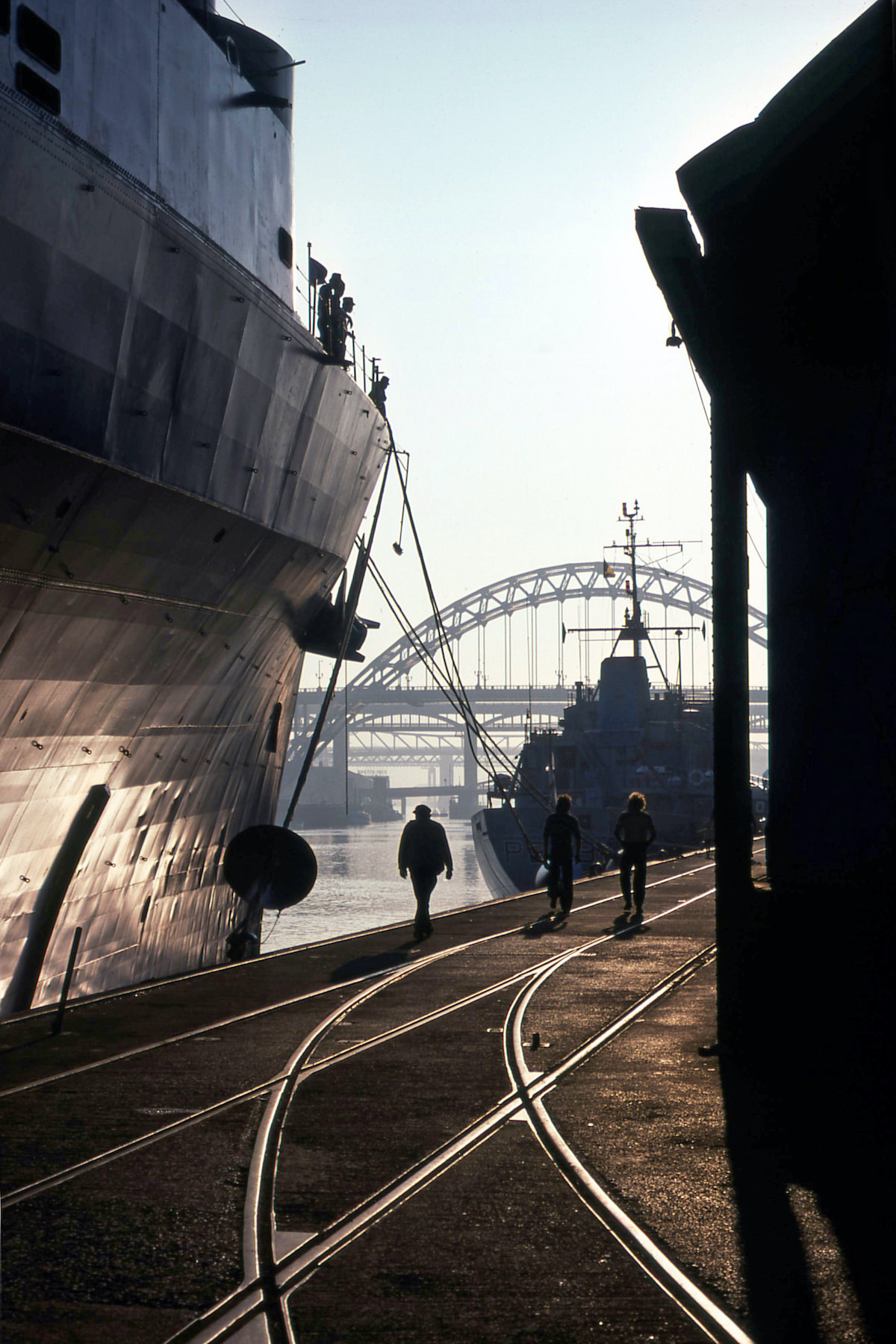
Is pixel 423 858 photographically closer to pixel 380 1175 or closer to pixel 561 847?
pixel 561 847

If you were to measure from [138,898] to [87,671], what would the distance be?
3383mm

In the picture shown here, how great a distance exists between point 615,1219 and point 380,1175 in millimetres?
1147

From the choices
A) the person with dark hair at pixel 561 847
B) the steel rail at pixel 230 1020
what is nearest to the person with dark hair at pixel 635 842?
the person with dark hair at pixel 561 847

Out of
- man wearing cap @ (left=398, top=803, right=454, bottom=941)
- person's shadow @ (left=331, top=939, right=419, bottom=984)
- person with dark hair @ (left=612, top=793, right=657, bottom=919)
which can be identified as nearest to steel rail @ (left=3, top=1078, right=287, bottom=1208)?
person's shadow @ (left=331, top=939, right=419, bottom=984)

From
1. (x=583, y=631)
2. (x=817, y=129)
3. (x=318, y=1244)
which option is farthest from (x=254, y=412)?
(x=583, y=631)

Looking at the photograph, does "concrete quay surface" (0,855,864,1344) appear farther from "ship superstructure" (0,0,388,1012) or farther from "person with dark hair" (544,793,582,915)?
"person with dark hair" (544,793,582,915)

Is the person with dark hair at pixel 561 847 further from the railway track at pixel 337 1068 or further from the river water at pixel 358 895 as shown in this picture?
the railway track at pixel 337 1068

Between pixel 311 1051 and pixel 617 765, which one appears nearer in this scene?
pixel 311 1051

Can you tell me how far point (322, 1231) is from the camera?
466 centimetres

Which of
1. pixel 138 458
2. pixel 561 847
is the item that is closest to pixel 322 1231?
pixel 138 458

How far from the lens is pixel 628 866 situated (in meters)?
16.5

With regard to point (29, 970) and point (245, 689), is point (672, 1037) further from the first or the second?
point (245, 689)

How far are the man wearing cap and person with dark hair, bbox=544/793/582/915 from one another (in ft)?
5.85

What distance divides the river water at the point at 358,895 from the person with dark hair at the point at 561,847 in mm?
2053
